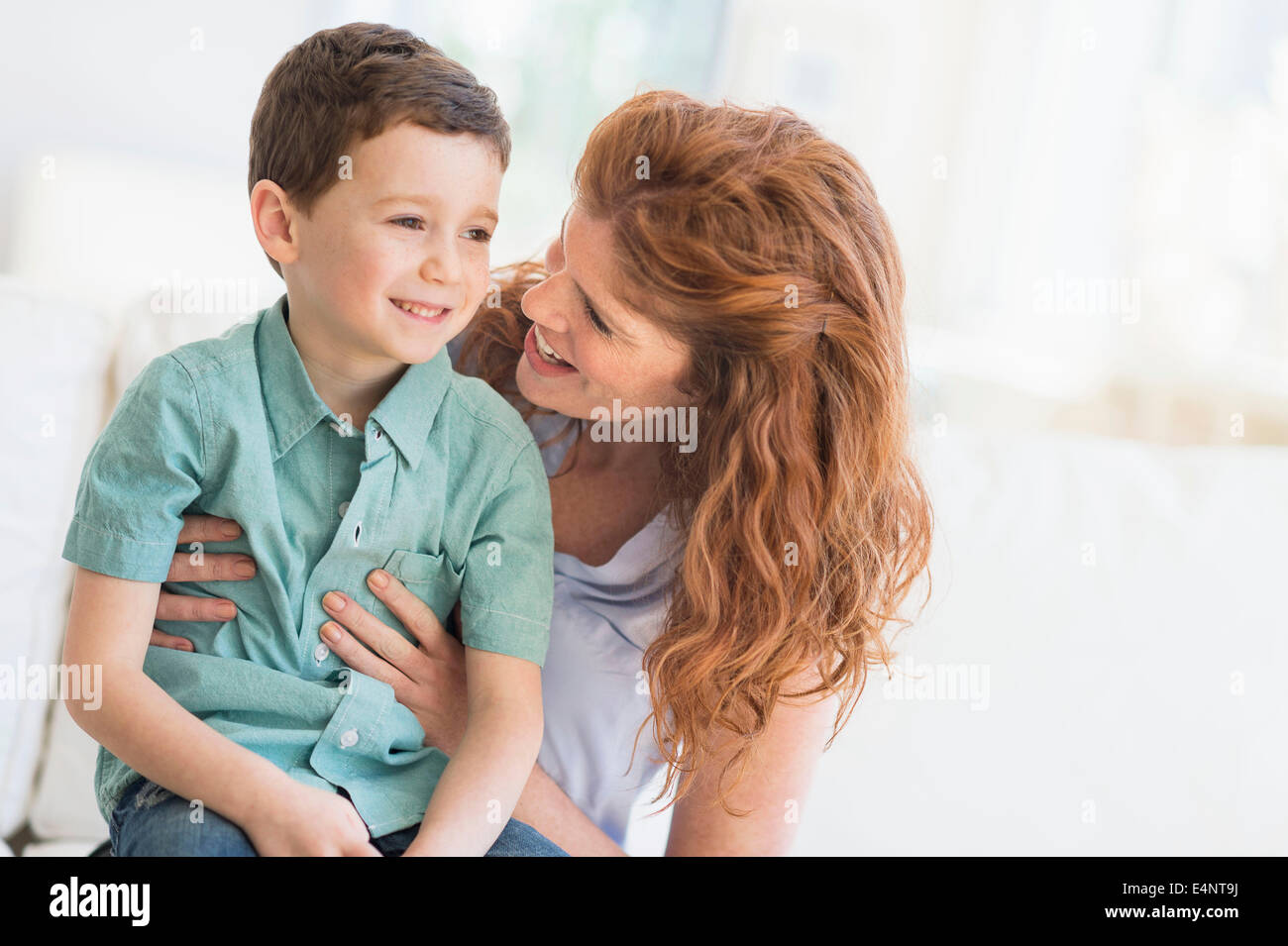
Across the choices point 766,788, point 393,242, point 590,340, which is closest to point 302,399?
point 393,242

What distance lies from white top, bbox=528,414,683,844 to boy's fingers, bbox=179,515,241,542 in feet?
1.31

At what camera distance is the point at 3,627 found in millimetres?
1374

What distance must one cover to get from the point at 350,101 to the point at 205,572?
432mm

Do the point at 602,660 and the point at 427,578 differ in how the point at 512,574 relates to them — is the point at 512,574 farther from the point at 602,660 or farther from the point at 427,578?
the point at 602,660

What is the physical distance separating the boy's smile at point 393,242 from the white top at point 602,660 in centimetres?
37

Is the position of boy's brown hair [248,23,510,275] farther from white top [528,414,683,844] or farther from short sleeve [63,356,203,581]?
white top [528,414,683,844]

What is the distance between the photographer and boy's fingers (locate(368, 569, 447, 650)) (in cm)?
106

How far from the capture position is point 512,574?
3.53 feet

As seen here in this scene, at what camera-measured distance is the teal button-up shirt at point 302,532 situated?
38.2 inches

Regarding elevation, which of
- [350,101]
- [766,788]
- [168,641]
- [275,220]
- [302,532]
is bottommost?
[766,788]

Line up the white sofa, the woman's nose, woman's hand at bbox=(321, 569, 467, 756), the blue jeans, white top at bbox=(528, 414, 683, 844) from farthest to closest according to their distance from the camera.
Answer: the white sofa, white top at bbox=(528, 414, 683, 844), the woman's nose, woman's hand at bbox=(321, 569, 467, 756), the blue jeans

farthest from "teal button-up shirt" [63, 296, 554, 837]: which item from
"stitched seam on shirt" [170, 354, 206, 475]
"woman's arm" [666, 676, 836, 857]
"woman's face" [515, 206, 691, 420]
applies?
"woman's arm" [666, 676, 836, 857]
